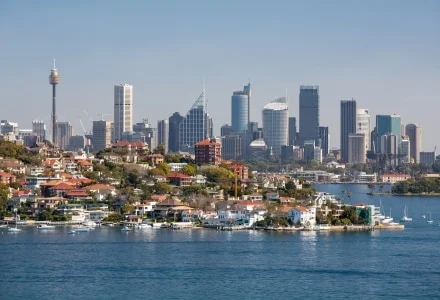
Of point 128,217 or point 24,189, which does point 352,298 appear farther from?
point 24,189

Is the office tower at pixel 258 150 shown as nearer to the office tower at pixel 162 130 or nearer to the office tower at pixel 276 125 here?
the office tower at pixel 276 125

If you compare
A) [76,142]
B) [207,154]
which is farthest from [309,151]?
[207,154]

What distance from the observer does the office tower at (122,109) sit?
76000mm

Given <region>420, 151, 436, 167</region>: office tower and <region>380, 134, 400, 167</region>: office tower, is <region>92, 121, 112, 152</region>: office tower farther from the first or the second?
<region>420, 151, 436, 167</region>: office tower

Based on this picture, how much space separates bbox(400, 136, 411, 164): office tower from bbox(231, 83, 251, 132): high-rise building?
43.7ft

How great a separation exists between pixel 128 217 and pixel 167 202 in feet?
3.59

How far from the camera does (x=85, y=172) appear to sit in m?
36.1

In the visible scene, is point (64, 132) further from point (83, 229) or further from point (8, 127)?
point (83, 229)

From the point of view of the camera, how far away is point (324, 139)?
9888 cm

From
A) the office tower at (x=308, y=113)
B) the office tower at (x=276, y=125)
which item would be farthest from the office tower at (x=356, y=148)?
the office tower at (x=276, y=125)

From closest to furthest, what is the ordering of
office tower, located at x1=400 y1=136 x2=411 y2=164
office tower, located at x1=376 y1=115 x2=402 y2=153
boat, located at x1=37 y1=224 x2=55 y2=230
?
boat, located at x1=37 y1=224 x2=55 y2=230
office tower, located at x1=400 y1=136 x2=411 y2=164
office tower, located at x1=376 y1=115 x2=402 y2=153

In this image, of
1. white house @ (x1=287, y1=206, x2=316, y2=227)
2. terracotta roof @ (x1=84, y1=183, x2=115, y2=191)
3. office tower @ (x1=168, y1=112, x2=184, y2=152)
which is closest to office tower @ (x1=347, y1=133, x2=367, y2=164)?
office tower @ (x1=168, y1=112, x2=184, y2=152)

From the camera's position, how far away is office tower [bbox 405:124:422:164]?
309 feet

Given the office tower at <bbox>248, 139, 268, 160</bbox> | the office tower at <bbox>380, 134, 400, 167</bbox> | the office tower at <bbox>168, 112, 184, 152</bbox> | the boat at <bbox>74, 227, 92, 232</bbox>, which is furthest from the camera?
the office tower at <bbox>248, 139, 268, 160</bbox>
